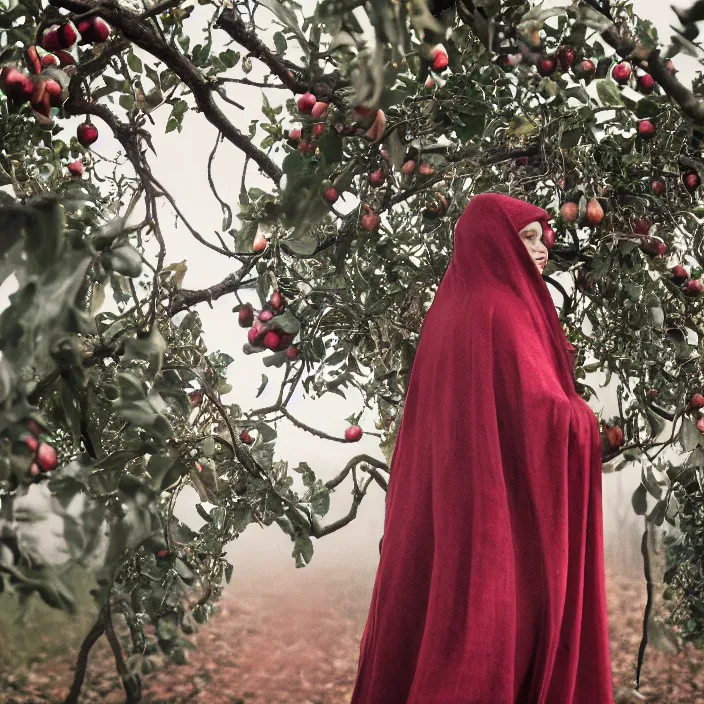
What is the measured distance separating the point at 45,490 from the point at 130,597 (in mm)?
503

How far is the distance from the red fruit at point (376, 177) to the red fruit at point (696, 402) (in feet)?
2.16

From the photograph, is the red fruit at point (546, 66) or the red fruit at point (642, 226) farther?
the red fruit at point (642, 226)

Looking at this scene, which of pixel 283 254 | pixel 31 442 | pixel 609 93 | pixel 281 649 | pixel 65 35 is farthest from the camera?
pixel 281 649

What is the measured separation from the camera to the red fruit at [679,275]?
135 centimetres

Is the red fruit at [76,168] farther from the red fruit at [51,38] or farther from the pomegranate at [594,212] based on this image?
the pomegranate at [594,212]

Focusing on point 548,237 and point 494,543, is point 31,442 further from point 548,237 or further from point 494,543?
point 548,237

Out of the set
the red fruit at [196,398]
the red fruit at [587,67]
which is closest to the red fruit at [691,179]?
the red fruit at [587,67]

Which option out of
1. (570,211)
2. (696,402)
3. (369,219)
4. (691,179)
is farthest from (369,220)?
(696,402)

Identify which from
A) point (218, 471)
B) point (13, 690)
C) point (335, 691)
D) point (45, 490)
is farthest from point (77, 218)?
point (335, 691)

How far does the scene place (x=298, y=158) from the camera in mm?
768

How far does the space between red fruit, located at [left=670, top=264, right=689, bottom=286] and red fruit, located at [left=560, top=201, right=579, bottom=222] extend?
24cm

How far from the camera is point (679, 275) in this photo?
1351 millimetres

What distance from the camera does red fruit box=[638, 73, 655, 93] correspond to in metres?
1.24

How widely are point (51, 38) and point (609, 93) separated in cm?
79
